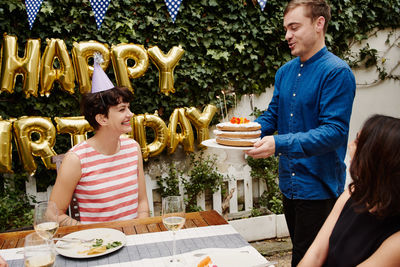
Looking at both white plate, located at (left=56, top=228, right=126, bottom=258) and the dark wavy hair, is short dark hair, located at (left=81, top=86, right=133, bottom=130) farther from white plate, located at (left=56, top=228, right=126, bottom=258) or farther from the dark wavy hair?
the dark wavy hair

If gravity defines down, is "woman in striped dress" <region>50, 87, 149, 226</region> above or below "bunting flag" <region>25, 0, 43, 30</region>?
below

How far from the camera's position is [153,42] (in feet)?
13.0

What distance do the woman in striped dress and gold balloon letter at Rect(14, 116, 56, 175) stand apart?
1160 millimetres

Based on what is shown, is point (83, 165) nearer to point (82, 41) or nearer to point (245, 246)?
point (245, 246)

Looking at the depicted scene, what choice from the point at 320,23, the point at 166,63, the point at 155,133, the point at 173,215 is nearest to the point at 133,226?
the point at 173,215

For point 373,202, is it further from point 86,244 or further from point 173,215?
point 86,244

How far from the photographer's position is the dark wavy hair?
1.26 meters

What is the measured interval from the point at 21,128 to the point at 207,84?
6.86 feet

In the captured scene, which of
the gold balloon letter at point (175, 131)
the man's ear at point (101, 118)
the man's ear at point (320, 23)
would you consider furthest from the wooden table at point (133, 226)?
the gold balloon letter at point (175, 131)

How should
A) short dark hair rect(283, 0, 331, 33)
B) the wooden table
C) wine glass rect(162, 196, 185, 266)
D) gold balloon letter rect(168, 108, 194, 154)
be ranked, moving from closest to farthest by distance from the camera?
wine glass rect(162, 196, 185, 266) < the wooden table < short dark hair rect(283, 0, 331, 33) < gold balloon letter rect(168, 108, 194, 154)

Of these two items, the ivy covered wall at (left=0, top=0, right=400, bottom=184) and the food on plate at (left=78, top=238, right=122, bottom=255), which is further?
the ivy covered wall at (left=0, top=0, right=400, bottom=184)

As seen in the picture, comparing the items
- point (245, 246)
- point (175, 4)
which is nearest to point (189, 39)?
point (175, 4)

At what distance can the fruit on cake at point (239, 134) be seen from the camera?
2.06 m

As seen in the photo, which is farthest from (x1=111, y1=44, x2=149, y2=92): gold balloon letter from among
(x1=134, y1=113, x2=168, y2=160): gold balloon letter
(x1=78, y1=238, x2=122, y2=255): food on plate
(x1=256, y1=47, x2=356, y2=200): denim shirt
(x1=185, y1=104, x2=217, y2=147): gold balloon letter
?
(x1=78, y1=238, x2=122, y2=255): food on plate
